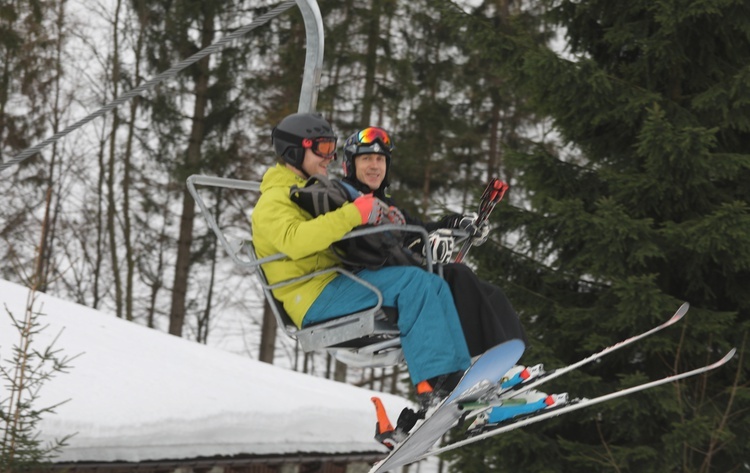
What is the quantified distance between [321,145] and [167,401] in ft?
24.2

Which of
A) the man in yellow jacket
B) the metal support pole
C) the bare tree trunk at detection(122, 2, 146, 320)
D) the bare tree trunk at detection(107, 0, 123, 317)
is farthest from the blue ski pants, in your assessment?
the bare tree trunk at detection(107, 0, 123, 317)

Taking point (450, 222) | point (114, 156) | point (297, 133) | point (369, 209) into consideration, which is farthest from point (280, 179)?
point (114, 156)

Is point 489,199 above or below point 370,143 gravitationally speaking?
below

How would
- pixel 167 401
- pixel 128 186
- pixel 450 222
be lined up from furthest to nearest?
pixel 128 186
pixel 167 401
pixel 450 222

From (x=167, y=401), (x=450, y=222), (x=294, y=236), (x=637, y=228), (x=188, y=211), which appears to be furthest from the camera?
(x=188, y=211)

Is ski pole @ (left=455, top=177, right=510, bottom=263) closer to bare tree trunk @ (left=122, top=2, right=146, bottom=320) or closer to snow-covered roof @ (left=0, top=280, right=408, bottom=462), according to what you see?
snow-covered roof @ (left=0, top=280, right=408, bottom=462)

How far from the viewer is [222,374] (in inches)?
500

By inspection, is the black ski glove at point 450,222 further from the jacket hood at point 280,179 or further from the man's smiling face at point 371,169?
the jacket hood at point 280,179

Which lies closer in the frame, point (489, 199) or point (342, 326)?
point (342, 326)

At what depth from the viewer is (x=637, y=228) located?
8.35 metres

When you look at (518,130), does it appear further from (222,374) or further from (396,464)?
(396,464)

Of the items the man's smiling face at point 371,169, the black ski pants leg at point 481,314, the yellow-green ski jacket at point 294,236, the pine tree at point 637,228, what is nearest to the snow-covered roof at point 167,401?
the pine tree at point 637,228

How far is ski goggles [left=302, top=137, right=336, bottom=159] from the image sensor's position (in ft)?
13.7

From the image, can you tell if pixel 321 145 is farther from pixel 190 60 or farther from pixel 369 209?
pixel 190 60
